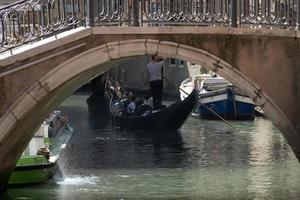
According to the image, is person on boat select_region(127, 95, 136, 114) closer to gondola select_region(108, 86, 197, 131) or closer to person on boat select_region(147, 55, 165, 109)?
gondola select_region(108, 86, 197, 131)

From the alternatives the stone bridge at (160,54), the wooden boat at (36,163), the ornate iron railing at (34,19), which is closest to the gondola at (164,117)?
the wooden boat at (36,163)

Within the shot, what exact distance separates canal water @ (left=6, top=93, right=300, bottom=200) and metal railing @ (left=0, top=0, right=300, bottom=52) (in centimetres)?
214

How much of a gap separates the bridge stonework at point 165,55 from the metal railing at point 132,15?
0.67 ft

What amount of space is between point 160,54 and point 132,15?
18.5 inches

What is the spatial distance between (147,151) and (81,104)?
10.4m

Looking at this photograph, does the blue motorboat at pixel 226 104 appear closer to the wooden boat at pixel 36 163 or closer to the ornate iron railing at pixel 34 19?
the wooden boat at pixel 36 163

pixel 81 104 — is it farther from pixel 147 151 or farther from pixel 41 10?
pixel 41 10

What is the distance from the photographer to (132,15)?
8812 mm

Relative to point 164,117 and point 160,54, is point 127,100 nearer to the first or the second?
point 164,117

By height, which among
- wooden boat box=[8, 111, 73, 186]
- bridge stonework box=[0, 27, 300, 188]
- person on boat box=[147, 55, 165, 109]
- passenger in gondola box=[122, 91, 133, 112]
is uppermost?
bridge stonework box=[0, 27, 300, 188]

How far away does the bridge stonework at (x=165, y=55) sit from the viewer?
334 inches

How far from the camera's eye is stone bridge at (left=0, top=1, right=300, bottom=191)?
848 cm

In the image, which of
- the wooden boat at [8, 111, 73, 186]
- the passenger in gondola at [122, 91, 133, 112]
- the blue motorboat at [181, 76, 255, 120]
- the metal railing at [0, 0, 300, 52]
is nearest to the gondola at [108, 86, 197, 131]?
the passenger in gondola at [122, 91, 133, 112]

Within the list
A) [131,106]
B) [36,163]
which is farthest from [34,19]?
[131,106]
